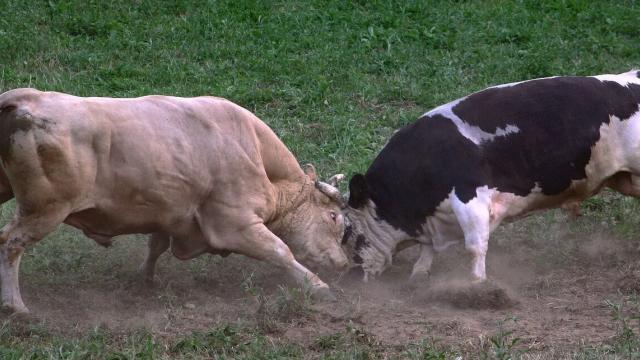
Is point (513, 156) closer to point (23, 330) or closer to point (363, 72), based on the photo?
point (23, 330)

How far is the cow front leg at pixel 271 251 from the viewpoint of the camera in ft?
25.2

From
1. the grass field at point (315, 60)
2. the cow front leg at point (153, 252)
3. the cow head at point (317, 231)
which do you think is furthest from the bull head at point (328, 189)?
the cow front leg at point (153, 252)

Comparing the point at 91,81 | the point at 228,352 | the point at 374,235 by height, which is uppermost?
the point at 228,352

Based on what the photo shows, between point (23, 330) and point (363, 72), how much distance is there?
6657mm

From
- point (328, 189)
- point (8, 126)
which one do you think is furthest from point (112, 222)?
point (328, 189)

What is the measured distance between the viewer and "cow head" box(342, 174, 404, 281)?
8375mm

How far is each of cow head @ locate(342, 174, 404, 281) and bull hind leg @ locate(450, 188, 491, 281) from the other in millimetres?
630

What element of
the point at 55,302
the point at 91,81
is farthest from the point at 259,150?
the point at 91,81

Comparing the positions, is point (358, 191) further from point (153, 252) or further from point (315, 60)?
point (315, 60)

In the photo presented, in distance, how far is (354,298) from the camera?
780 centimetres

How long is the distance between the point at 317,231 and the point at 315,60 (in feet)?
15.2

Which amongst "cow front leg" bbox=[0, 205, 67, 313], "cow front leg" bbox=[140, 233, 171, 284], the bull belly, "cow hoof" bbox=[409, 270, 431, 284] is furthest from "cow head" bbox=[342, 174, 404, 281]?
"cow front leg" bbox=[0, 205, 67, 313]

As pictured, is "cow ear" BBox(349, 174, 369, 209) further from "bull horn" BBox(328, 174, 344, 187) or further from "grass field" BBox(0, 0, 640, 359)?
"grass field" BBox(0, 0, 640, 359)

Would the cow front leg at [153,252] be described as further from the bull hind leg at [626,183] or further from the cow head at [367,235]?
the bull hind leg at [626,183]
